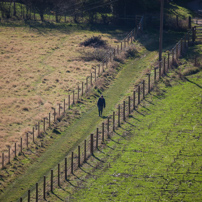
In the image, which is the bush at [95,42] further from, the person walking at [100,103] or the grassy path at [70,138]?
the person walking at [100,103]

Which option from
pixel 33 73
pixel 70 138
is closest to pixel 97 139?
pixel 70 138

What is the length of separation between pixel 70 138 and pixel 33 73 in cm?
1906

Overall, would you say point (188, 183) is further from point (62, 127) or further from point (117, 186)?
point (62, 127)

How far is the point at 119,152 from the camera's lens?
29594 mm

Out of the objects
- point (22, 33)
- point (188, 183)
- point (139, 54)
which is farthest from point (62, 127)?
point (22, 33)

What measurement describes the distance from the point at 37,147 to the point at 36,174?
12.3ft

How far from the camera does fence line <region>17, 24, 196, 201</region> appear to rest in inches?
1048

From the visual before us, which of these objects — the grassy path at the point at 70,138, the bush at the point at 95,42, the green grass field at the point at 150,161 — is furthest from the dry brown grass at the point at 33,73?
the green grass field at the point at 150,161

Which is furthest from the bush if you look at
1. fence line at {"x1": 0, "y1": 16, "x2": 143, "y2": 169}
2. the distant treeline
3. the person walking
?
the person walking

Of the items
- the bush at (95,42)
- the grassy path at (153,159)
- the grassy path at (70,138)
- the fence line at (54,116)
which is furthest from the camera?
the bush at (95,42)

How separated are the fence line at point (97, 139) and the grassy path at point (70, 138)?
0.74 meters

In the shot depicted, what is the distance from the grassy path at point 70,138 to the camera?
92.2ft

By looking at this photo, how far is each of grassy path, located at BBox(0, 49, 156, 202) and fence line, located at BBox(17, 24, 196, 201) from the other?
0.74 m

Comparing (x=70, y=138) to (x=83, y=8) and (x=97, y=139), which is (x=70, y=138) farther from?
(x=83, y=8)
